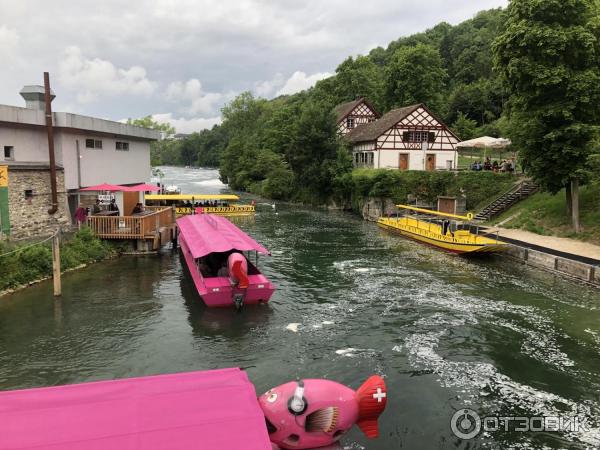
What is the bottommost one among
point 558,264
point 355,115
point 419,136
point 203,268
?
point 558,264

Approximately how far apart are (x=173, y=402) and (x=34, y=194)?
1996 cm

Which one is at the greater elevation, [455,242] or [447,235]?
[447,235]

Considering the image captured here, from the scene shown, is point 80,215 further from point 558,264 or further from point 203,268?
point 558,264

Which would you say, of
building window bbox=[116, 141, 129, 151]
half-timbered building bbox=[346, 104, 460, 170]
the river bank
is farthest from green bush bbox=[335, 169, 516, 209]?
the river bank

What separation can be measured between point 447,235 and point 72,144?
2258 centimetres

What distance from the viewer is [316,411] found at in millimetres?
8102

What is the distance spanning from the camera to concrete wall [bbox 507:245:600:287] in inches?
821

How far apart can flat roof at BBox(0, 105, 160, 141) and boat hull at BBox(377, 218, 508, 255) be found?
21.0 m

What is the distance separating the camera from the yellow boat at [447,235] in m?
26.8

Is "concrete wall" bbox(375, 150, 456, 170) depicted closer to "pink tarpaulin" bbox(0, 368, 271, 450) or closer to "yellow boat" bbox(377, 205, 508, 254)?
"yellow boat" bbox(377, 205, 508, 254)

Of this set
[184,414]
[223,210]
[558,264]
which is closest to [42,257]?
[184,414]

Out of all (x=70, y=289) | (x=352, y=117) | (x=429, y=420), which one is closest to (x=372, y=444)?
(x=429, y=420)

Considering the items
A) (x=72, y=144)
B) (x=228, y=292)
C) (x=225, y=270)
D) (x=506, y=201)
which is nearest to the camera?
(x=228, y=292)

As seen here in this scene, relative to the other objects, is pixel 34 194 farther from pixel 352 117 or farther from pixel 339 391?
pixel 352 117
